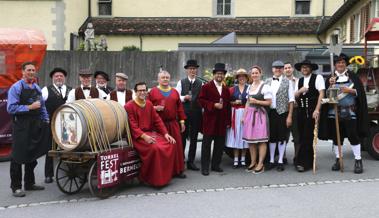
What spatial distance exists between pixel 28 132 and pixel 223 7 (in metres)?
24.4

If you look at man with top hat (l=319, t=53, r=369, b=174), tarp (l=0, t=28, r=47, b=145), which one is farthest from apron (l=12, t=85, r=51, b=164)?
man with top hat (l=319, t=53, r=369, b=174)

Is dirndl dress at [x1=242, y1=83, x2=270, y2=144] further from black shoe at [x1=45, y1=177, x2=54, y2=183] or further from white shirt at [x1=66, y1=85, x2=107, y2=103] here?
black shoe at [x1=45, y1=177, x2=54, y2=183]

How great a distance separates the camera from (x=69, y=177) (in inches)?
280

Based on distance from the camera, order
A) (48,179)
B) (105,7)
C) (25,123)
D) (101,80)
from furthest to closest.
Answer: (105,7), (101,80), (48,179), (25,123)

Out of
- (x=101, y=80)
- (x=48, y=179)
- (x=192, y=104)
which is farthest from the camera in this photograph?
(x=101, y=80)

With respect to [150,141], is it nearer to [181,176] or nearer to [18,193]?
[181,176]

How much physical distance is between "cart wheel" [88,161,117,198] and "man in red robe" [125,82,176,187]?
0.63m

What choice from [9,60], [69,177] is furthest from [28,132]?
[9,60]

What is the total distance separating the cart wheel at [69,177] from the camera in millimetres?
7037

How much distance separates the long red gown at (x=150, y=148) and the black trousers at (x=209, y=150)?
88cm

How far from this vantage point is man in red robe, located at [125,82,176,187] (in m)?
7.27

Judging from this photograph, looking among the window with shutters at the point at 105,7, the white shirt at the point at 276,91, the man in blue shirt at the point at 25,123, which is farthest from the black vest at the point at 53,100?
the window with shutters at the point at 105,7

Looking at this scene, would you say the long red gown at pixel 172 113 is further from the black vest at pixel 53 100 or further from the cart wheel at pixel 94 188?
the black vest at pixel 53 100

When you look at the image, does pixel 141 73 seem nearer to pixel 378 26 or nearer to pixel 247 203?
pixel 378 26
